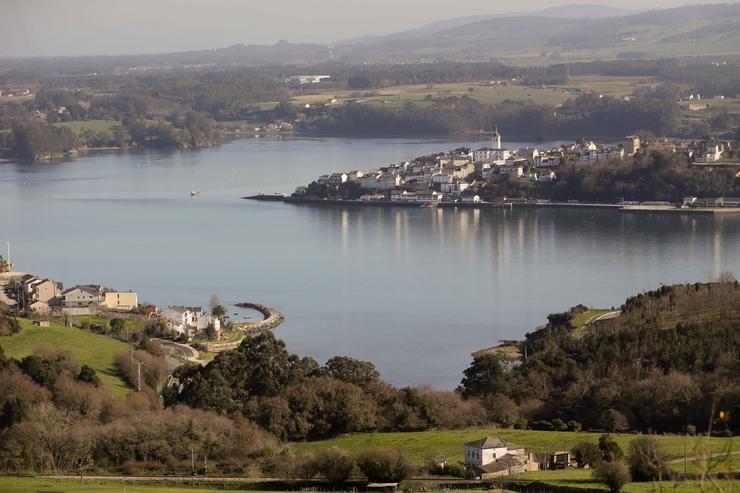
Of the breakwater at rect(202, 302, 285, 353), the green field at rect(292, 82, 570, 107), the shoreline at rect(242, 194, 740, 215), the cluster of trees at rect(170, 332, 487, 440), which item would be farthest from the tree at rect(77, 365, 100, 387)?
the green field at rect(292, 82, 570, 107)

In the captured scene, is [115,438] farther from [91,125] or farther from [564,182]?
[91,125]

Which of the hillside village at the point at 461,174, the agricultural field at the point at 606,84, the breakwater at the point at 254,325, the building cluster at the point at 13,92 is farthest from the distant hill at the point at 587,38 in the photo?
the breakwater at the point at 254,325

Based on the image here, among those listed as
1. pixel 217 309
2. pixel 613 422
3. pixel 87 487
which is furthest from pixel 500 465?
pixel 217 309

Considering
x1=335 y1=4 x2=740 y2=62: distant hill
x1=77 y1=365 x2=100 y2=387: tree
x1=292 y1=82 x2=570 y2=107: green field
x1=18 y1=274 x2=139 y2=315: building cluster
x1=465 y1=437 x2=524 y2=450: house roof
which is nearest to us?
x1=465 y1=437 x2=524 y2=450: house roof

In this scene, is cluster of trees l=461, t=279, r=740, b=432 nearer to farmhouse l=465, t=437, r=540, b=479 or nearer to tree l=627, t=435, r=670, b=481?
tree l=627, t=435, r=670, b=481

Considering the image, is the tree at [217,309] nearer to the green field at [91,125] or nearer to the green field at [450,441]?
the green field at [450,441]

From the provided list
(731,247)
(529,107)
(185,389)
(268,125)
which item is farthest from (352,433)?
(268,125)

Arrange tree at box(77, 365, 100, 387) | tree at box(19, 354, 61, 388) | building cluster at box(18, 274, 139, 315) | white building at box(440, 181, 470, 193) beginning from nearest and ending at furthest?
tree at box(19, 354, 61, 388) < tree at box(77, 365, 100, 387) < building cluster at box(18, 274, 139, 315) < white building at box(440, 181, 470, 193)
